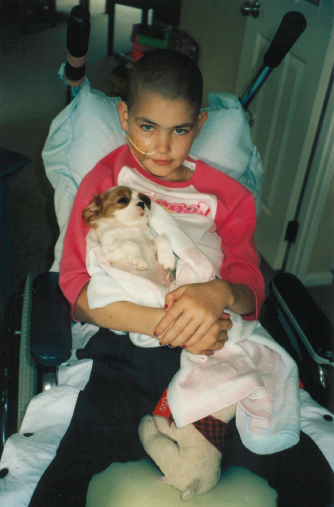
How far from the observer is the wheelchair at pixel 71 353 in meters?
0.79

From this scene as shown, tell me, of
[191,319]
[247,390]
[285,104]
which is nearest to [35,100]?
[285,104]

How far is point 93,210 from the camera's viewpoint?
38.1 inches

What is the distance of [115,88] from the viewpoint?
3.63m

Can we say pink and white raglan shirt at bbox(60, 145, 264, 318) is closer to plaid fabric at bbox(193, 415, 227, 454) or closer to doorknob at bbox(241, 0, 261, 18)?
plaid fabric at bbox(193, 415, 227, 454)

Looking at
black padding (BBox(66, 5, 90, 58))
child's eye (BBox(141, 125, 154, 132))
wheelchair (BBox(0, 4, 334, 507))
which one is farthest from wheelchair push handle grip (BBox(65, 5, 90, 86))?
child's eye (BBox(141, 125, 154, 132))

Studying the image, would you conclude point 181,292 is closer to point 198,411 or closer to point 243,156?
point 198,411

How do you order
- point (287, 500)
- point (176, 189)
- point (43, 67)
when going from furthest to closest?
1. point (43, 67)
2. point (176, 189)
3. point (287, 500)

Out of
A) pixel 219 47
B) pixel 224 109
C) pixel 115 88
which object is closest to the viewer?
pixel 224 109

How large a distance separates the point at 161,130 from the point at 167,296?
372 millimetres

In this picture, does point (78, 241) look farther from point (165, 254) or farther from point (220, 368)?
point (220, 368)

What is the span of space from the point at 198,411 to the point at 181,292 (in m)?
0.23

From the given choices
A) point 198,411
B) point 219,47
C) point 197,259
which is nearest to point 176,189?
point 197,259

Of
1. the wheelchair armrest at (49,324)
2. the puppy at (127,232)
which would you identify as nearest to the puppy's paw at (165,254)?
the puppy at (127,232)

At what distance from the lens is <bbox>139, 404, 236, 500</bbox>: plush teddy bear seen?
0.79m
